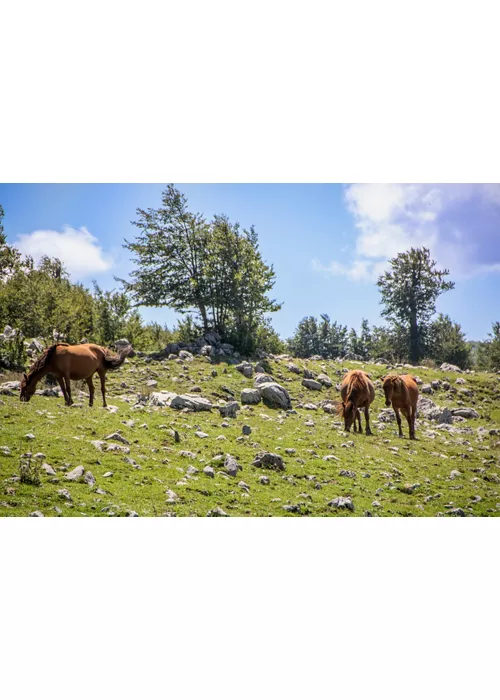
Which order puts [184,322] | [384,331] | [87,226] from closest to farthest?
[87,226] → [184,322] → [384,331]

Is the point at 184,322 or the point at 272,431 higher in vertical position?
the point at 184,322

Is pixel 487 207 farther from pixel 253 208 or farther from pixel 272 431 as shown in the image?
pixel 272 431

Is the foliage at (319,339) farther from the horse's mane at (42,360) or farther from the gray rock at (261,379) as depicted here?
the horse's mane at (42,360)

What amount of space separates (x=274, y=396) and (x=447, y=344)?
8408 mm

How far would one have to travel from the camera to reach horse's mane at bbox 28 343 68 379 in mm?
8742

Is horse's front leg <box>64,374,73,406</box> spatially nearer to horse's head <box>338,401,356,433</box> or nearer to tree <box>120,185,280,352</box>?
tree <box>120,185,280,352</box>

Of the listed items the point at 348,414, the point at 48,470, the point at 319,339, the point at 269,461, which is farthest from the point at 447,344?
the point at 48,470

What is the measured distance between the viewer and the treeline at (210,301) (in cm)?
977

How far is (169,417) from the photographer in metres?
8.98

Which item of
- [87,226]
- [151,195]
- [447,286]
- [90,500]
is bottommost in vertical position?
[90,500]

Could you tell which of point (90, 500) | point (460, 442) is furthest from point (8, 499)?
point (460, 442)

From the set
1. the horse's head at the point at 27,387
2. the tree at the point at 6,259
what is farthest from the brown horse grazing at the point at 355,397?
the tree at the point at 6,259

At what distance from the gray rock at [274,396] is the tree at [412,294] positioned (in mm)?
5087
